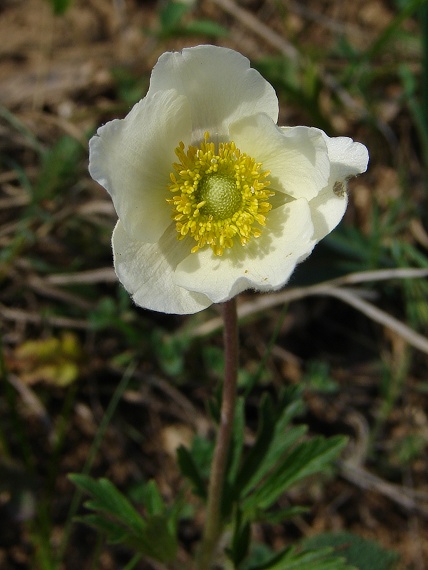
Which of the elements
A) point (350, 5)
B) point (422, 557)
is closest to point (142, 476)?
point (422, 557)

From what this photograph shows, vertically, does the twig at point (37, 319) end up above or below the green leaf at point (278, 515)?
below

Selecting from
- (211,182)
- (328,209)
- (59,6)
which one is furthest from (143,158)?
(59,6)

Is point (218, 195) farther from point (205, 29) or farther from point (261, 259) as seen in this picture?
point (205, 29)

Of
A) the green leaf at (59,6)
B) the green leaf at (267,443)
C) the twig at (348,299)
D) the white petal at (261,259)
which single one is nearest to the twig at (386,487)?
the twig at (348,299)

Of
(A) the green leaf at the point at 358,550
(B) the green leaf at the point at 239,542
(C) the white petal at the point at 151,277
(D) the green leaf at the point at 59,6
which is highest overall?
(C) the white petal at the point at 151,277

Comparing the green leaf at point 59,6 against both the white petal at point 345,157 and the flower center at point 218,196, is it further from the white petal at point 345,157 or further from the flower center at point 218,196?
the white petal at point 345,157

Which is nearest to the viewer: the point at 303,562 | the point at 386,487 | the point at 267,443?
the point at 303,562
